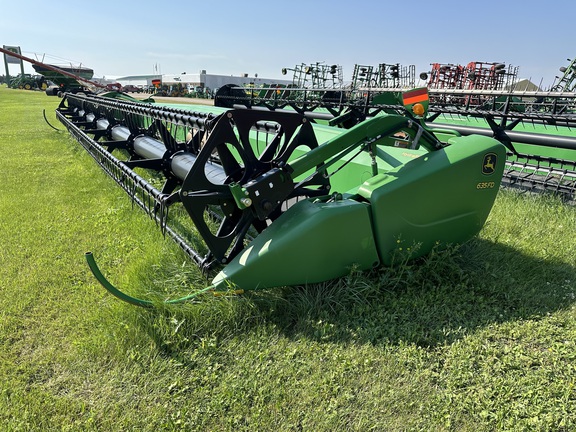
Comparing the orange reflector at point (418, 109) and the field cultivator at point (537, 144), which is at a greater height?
the orange reflector at point (418, 109)

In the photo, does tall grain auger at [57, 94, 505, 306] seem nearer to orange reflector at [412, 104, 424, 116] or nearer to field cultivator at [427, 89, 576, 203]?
orange reflector at [412, 104, 424, 116]

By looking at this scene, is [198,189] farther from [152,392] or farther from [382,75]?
[382,75]

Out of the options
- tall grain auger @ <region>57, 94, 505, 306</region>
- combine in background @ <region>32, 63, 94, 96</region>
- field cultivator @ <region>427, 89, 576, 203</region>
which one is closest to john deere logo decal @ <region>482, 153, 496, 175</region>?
tall grain auger @ <region>57, 94, 505, 306</region>

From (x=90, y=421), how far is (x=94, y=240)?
220cm

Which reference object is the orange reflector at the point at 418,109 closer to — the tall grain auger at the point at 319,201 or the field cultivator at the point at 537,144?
the tall grain auger at the point at 319,201

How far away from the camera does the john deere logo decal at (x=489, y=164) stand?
8.79 ft

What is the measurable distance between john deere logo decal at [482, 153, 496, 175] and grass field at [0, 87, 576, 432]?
24.0 inches

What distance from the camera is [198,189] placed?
2.34 m

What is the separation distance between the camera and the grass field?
1.78 meters

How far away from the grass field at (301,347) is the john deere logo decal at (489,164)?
0.61m

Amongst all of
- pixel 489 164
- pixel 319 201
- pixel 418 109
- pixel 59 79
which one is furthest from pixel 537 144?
pixel 59 79

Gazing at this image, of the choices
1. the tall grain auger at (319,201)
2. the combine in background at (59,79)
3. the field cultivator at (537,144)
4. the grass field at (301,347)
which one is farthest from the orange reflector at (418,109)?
the combine in background at (59,79)

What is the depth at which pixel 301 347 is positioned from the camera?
2.15 meters

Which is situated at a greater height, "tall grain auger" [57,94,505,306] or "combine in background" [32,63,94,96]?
"combine in background" [32,63,94,96]
